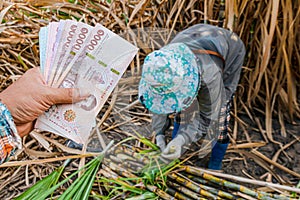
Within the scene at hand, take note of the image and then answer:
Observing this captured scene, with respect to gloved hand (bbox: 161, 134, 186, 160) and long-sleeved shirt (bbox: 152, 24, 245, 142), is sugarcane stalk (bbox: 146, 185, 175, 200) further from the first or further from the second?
long-sleeved shirt (bbox: 152, 24, 245, 142)

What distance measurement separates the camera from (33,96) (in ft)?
3.74

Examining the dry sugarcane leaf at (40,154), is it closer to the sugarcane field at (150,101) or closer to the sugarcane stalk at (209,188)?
the sugarcane field at (150,101)

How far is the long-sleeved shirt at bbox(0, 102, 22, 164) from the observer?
1075mm

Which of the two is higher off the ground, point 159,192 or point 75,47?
point 75,47

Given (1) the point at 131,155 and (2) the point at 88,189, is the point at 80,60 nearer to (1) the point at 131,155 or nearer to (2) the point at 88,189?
(2) the point at 88,189

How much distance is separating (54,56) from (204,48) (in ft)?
1.96

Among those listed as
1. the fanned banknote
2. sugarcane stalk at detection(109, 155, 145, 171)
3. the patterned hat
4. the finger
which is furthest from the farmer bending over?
the finger

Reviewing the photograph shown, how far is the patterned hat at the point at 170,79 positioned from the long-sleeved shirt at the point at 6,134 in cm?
45

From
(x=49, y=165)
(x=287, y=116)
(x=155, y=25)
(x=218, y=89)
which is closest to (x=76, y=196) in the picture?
(x=49, y=165)

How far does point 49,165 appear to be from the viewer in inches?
67.1

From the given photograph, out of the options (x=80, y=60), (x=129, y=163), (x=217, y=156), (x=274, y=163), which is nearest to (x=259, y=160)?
(x=274, y=163)

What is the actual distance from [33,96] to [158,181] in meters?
0.65

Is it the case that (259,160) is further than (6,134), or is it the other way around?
(259,160)

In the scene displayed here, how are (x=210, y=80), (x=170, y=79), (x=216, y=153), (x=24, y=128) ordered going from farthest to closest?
1. (x=216, y=153)
2. (x=210, y=80)
3. (x=170, y=79)
4. (x=24, y=128)
